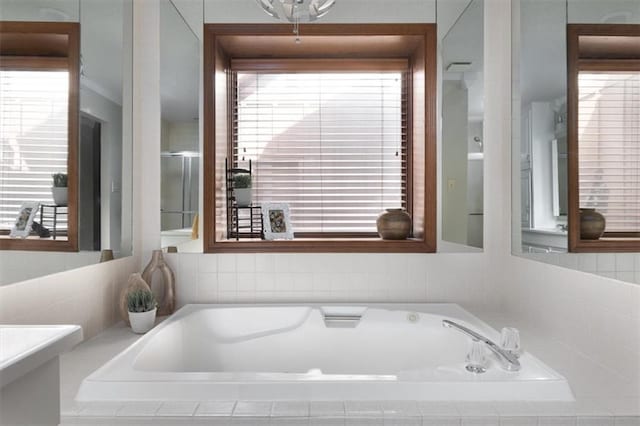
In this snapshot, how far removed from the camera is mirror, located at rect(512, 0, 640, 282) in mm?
1417

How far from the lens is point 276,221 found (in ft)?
7.84

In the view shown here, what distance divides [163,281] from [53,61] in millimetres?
1138

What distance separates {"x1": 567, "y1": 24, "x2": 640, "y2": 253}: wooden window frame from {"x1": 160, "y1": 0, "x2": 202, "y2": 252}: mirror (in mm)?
1766

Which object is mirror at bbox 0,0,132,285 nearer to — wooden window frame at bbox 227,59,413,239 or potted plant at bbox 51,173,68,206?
potted plant at bbox 51,173,68,206

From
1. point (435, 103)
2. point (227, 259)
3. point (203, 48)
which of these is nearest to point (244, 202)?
point (227, 259)

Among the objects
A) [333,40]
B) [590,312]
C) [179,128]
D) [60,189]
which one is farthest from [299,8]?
[590,312]

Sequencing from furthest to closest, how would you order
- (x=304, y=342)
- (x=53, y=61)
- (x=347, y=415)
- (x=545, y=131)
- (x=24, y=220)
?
(x=304, y=342), (x=545, y=131), (x=53, y=61), (x=24, y=220), (x=347, y=415)

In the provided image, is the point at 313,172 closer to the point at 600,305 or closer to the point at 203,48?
the point at 203,48

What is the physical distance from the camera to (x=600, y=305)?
148 centimetres

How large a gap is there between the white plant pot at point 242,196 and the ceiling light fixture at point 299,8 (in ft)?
3.34

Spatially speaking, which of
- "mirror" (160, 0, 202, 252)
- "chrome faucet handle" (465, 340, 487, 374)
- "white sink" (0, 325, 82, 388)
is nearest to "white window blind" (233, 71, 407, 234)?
"mirror" (160, 0, 202, 252)

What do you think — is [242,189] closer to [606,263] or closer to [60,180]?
[60,180]

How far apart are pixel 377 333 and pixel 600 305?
95 cm

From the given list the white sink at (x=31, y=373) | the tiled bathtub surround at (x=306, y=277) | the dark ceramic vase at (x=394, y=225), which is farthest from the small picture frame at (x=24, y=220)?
the dark ceramic vase at (x=394, y=225)
